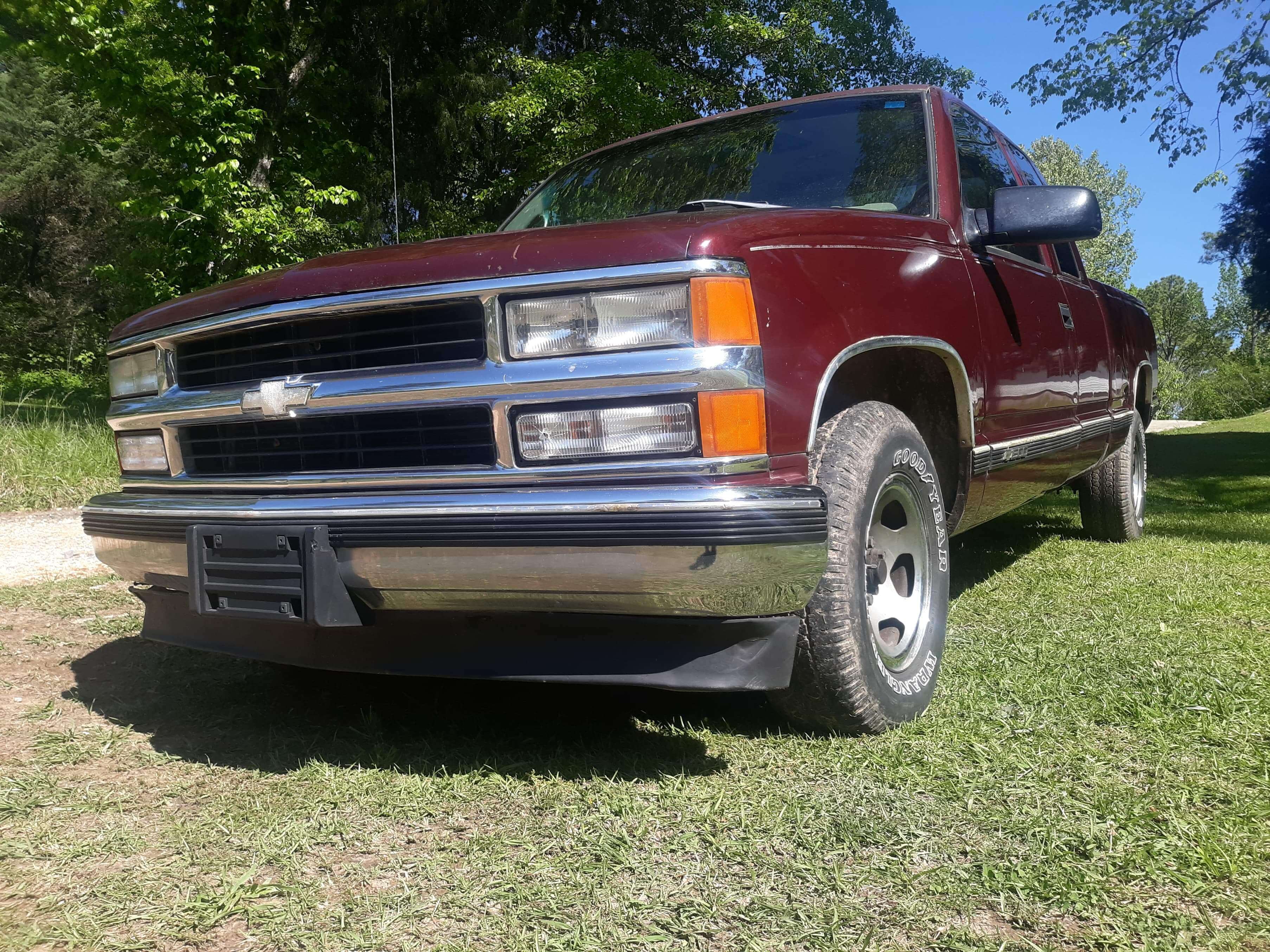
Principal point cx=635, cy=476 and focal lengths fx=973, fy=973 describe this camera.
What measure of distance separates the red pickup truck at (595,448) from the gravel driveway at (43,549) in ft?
9.05

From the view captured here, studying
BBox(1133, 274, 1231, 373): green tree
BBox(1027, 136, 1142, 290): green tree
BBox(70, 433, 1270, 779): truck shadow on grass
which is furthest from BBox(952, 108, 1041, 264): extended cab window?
BBox(1133, 274, 1231, 373): green tree

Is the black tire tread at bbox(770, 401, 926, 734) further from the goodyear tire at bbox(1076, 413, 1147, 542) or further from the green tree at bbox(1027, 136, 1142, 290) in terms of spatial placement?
the green tree at bbox(1027, 136, 1142, 290)

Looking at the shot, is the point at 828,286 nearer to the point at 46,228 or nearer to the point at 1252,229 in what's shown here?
the point at 1252,229

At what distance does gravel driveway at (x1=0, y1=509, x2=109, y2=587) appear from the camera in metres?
5.21

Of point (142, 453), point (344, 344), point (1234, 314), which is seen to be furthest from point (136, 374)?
point (1234, 314)

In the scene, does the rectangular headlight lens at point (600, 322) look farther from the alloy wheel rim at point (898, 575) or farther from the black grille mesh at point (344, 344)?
the alloy wheel rim at point (898, 575)

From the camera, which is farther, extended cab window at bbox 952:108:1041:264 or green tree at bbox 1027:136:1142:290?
green tree at bbox 1027:136:1142:290

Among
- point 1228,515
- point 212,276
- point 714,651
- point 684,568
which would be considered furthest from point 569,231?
point 212,276

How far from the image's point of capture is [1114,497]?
5578 millimetres

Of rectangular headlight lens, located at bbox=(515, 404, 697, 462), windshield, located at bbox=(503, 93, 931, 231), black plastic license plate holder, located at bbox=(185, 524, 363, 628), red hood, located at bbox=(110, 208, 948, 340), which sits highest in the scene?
windshield, located at bbox=(503, 93, 931, 231)

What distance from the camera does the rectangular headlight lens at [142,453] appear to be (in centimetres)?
281

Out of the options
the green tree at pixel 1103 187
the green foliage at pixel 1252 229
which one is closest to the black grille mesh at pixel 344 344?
the green foliage at pixel 1252 229

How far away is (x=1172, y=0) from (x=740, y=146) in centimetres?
1626

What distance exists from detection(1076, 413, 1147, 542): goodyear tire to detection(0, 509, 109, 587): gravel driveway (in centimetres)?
549
